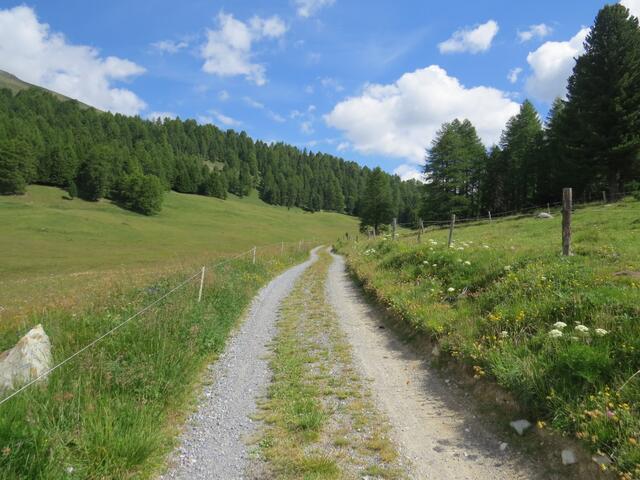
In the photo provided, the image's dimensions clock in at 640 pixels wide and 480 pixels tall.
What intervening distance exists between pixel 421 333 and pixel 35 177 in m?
120

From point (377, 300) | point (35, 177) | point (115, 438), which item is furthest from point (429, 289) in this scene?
point (35, 177)

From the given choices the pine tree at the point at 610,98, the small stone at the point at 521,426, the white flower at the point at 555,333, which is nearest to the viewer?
the small stone at the point at 521,426

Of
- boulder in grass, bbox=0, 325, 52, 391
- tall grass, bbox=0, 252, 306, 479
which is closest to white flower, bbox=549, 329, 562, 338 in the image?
tall grass, bbox=0, 252, 306, 479

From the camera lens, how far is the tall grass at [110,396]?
12.9 feet

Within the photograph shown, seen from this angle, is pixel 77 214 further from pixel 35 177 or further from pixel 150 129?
pixel 150 129

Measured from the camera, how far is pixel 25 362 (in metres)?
5.68

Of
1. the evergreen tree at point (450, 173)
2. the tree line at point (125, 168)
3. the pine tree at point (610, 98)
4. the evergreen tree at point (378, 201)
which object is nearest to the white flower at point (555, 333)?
the pine tree at point (610, 98)

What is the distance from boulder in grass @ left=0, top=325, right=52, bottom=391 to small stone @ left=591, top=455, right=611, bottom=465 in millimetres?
7019

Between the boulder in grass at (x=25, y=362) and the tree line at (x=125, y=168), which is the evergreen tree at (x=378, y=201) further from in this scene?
the boulder in grass at (x=25, y=362)

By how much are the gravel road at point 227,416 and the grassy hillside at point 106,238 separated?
547 cm

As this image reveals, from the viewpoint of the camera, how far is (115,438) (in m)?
4.39

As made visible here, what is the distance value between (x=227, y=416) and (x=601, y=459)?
4.74 meters

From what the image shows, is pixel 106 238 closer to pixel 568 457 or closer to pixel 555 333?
pixel 555 333

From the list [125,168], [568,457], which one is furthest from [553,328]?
[125,168]
